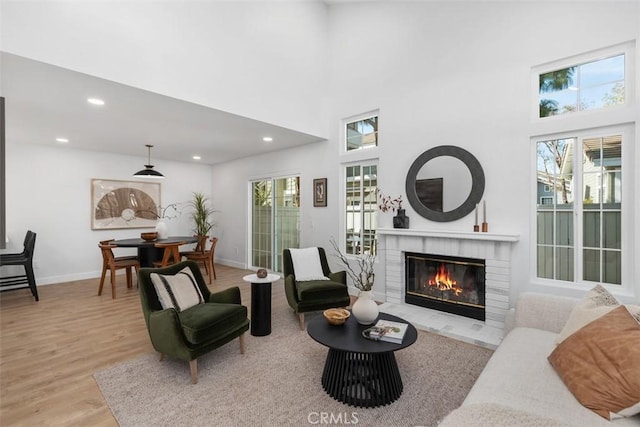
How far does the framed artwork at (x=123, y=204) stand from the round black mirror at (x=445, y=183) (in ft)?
17.6

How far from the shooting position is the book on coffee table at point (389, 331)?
2.06 m

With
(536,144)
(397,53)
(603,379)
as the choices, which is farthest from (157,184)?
(603,379)

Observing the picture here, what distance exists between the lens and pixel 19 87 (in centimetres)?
292

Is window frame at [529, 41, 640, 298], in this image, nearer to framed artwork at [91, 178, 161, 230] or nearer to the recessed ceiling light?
the recessed ceiling light

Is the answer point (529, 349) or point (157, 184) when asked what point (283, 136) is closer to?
point (157, 184)

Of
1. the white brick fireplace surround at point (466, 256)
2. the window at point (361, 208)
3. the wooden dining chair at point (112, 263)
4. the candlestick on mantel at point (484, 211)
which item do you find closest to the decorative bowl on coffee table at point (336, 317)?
the white brick fireplace surround at point (466, 256)

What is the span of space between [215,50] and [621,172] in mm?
4355

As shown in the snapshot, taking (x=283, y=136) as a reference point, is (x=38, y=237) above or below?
below

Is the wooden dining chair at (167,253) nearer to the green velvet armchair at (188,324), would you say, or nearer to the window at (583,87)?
the green velvet armchair at (188,324)

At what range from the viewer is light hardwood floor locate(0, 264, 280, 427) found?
1.99 m

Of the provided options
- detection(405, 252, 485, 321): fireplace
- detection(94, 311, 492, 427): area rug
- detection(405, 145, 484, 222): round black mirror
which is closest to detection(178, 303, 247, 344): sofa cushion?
detection(94, 311, 492, 427): area rug

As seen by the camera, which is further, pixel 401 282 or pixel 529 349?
pixel 401 282

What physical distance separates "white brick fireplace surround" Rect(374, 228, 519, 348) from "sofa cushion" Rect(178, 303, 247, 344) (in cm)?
200

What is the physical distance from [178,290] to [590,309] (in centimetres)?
294
